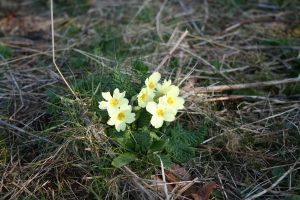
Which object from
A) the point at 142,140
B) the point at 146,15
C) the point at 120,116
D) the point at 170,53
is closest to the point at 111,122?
the point at 120,116

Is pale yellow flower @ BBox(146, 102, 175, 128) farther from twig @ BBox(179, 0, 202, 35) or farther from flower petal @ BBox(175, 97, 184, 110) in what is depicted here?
twig @ BBox(179, 0, 202, 35)

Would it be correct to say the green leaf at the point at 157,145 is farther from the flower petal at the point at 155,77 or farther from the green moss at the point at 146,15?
the green moss at the point at 146,15

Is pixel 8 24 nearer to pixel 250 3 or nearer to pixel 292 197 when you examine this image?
pixel 250 3

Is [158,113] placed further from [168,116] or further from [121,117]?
[121,117]

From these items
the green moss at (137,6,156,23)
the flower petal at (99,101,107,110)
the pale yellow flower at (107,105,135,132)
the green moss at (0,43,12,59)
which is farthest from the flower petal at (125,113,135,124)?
the green moss at (137,6,156,23)

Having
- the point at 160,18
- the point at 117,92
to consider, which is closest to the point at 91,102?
the point at 117,92

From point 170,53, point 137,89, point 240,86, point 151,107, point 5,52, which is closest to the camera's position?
point 151,107
